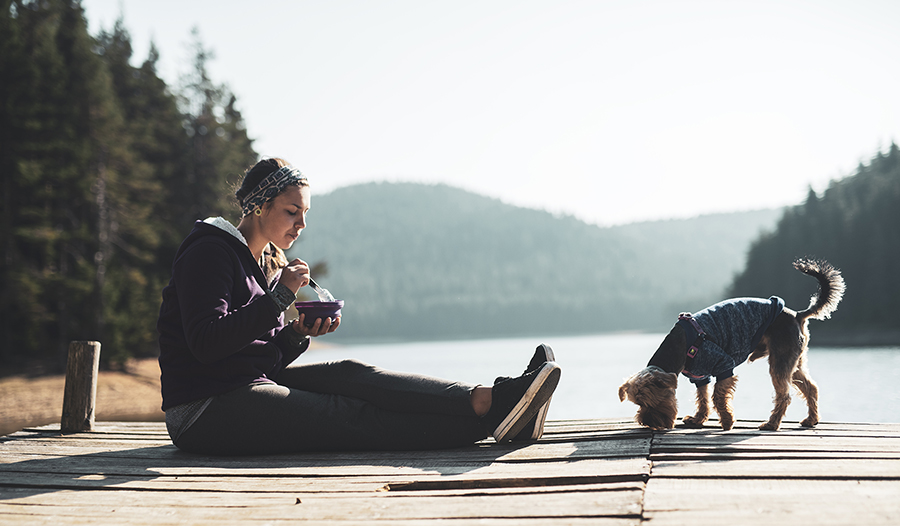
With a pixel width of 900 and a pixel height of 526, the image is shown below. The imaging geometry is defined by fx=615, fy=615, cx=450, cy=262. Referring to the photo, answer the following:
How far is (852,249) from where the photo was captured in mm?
47219

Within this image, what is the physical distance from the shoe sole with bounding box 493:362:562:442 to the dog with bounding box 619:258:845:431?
121 centimetres

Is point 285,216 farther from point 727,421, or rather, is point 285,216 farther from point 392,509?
point 727,421

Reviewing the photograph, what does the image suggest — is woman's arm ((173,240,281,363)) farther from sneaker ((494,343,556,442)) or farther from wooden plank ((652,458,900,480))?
wooden plank ((652,458,900,480))

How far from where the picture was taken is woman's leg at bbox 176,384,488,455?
10.9 ft

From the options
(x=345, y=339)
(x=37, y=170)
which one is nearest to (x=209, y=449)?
(x=37, y=170)

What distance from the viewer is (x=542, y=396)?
3.36 metres

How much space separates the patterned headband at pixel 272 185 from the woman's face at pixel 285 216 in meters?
0.03

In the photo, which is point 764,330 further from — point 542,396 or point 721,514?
point 721,514

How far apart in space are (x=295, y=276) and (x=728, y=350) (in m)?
3.12

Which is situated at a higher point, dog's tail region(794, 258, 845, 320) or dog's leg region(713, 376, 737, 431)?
dog's tail region(794, 258, 845, 320)

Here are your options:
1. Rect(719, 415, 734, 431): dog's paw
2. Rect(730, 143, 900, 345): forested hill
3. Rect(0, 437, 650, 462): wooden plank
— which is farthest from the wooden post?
Rect(730, 143, 900, 345): forested hill

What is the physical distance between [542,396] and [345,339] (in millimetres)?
100312

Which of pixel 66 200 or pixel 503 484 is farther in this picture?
pixel 66 200

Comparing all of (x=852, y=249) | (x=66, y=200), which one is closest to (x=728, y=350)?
(x=66, y=200)
